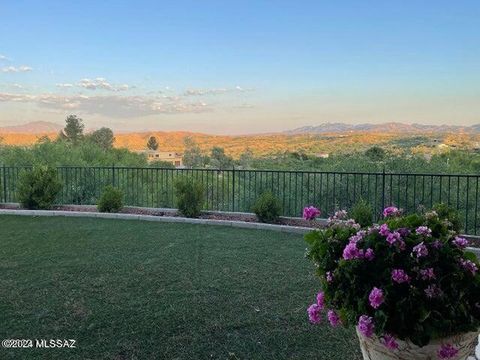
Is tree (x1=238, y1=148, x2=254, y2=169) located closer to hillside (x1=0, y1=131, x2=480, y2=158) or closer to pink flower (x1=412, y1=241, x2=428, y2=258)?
hillside (x1=0, y1=131, x2=480, y2=158)

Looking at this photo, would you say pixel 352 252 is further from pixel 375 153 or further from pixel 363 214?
pixel 375 153

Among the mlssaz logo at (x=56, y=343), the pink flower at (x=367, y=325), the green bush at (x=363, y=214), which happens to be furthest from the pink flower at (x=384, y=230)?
the green bush at (x=363, y=214)

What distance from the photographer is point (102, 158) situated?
653 inches

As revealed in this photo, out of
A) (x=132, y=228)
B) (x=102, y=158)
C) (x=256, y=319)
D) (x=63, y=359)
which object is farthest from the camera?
(x=102, y=158)

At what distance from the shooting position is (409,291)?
1.65 meters

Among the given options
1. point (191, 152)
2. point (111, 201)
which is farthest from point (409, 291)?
point (191, 152)

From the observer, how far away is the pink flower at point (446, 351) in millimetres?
1693

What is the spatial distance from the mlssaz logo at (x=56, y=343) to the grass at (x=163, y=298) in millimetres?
53

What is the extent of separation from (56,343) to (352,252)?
1918 mm

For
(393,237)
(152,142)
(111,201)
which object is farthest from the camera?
(152,142)

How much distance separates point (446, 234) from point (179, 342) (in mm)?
1668

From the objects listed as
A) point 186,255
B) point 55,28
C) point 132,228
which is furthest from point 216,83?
point 186,255

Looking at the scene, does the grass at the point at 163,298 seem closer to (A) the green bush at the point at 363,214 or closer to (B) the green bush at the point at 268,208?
(A) the green bush at the point at 363,214

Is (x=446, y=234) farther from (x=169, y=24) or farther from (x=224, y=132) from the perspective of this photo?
(x=224, y=132)
